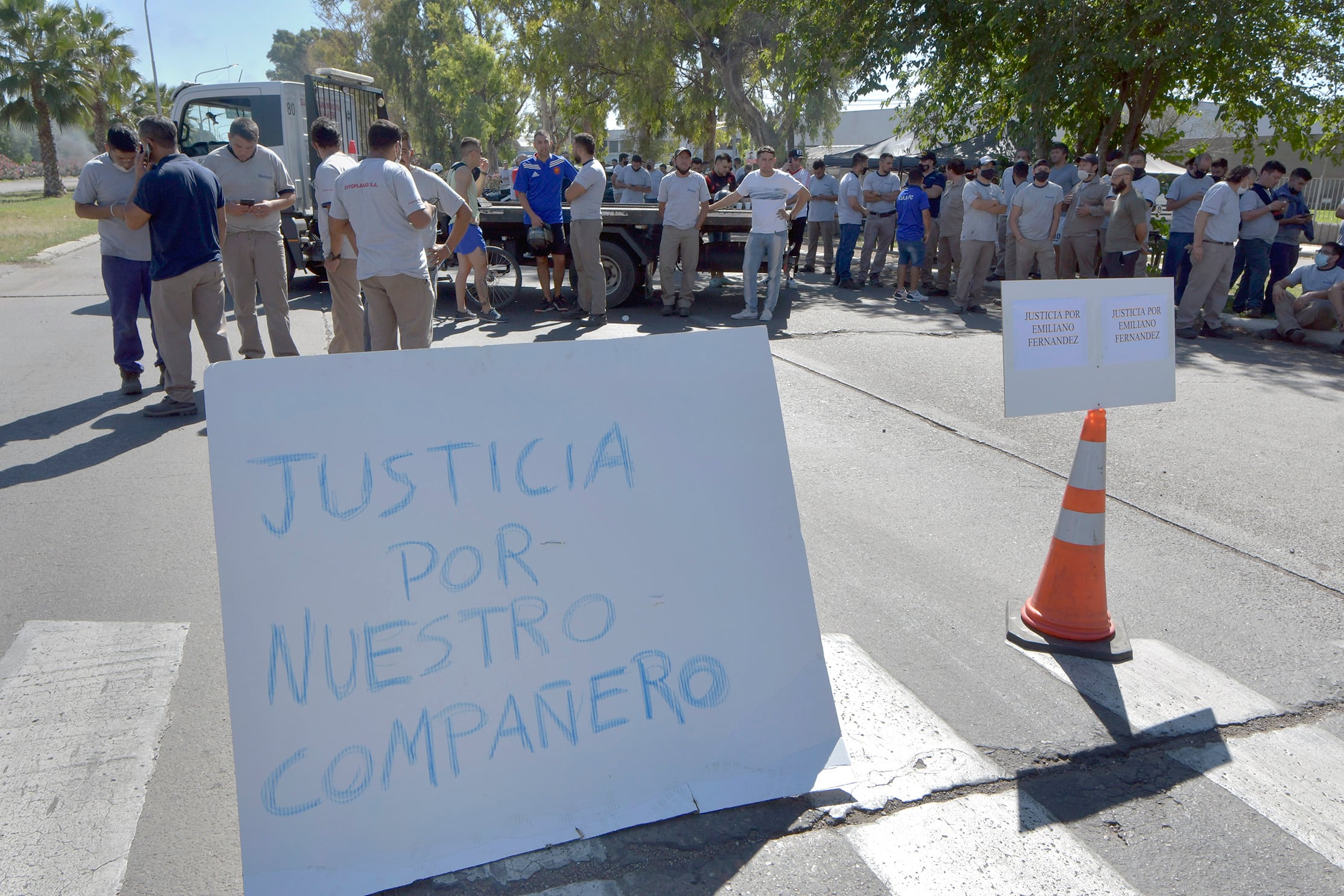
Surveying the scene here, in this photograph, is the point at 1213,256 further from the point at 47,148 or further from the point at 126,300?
the point at 47,148

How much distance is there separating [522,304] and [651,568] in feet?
31.1

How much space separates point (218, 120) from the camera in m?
14.3

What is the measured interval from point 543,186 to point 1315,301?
8.38 m

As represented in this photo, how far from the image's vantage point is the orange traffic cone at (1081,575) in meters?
3.75

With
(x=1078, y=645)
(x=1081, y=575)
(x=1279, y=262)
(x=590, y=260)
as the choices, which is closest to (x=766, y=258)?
(x=590, y=260)

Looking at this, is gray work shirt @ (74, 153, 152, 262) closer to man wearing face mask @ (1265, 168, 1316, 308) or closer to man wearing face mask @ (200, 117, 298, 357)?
man wearing face mask @ (200, 117, 298, 357)

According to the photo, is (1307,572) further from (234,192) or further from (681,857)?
(234,192)

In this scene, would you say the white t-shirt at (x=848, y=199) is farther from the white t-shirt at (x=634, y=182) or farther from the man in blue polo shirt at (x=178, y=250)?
the man in blue polo shirt at (x=178, y=250)

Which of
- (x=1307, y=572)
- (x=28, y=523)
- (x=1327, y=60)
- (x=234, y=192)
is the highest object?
(x=1327, y=60)

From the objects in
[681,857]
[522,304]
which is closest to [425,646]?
Answer: [681,857]

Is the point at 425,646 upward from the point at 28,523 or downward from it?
upward

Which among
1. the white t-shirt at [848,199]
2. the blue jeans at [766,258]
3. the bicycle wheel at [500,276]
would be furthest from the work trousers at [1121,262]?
the bicycle wheel at [500,276]

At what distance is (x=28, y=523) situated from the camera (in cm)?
473

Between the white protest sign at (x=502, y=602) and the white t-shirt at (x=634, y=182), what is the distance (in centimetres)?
1506
